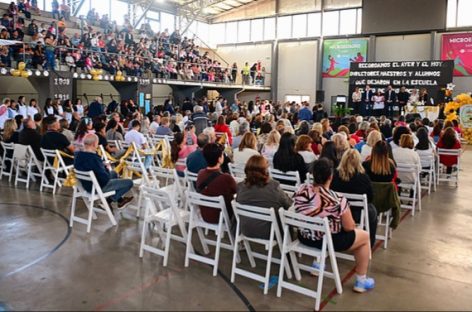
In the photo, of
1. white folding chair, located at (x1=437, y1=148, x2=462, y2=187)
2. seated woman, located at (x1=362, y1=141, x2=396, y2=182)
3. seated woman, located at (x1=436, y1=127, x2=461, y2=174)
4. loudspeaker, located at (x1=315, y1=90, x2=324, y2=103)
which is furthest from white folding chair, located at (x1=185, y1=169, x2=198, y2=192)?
loudspeaker, located at (x1=315, y1=90, x2=324, y2=103)

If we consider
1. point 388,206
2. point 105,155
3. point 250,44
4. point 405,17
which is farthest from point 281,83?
point 388,206

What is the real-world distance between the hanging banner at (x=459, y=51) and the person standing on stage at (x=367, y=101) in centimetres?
474

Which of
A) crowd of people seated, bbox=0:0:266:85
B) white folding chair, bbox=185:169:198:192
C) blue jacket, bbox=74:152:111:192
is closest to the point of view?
white folding chair, bbox=185:169:198:192

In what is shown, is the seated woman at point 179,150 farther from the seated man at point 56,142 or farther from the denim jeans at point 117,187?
the seated man at point 56,142

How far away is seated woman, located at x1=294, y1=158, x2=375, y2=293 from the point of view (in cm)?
334

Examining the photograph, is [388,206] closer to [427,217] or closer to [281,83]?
[427,217]

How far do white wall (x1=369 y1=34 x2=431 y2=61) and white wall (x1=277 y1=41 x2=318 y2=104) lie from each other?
141 inches

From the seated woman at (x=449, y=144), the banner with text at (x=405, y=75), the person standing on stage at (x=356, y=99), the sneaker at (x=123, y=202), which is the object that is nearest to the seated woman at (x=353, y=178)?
the sneaker at (x=123, y=202)

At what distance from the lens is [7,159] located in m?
7.96

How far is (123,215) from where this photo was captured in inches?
219

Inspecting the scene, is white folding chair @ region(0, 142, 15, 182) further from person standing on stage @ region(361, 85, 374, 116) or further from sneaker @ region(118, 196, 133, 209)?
person standing on stage @ region(361, 85, 374, 116)

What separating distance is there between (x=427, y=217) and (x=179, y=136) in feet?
11.6

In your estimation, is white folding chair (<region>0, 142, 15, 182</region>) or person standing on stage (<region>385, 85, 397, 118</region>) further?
person standing on stage (<region>385, 85, 397, 118</region>)

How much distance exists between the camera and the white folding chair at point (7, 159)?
7508mm
